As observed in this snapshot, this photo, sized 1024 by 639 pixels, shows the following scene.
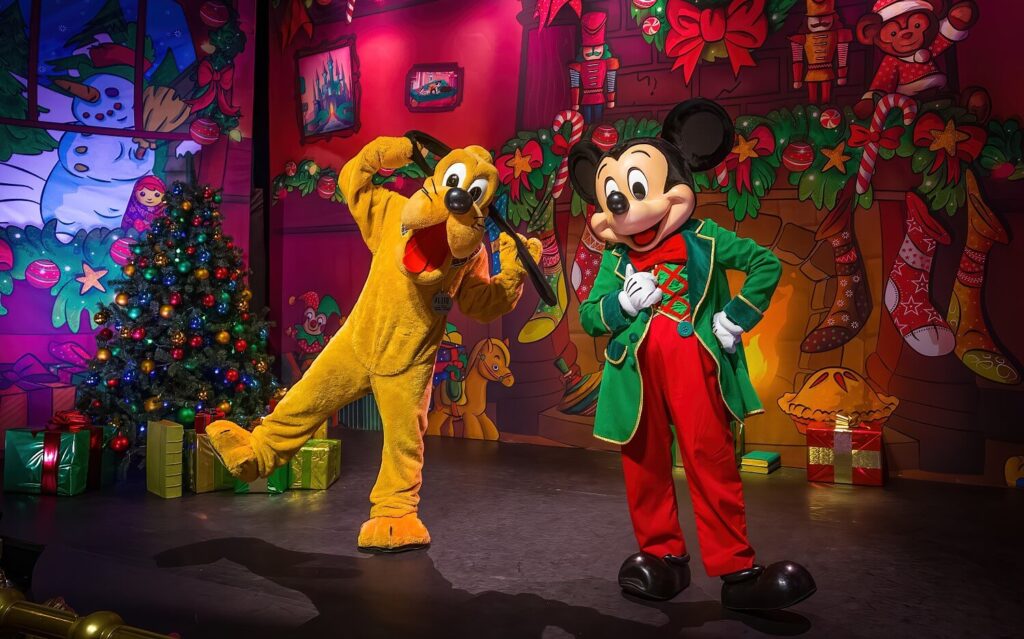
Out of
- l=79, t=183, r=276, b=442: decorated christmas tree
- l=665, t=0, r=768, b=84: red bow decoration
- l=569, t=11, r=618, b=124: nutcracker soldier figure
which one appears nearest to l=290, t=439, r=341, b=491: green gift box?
l=79, t=183, r=276, b=442: decorated christmas tree

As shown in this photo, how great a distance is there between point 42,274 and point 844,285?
505cm

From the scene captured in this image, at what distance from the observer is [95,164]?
5688 millimetres

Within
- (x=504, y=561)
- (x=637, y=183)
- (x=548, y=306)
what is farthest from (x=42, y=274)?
(x=637, y=183)

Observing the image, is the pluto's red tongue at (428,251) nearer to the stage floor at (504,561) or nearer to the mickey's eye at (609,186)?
the mickey's eye at (609,186)

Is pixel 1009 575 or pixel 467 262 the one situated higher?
pixel 467 262

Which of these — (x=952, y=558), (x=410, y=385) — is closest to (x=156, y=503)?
(x=410, y=385)

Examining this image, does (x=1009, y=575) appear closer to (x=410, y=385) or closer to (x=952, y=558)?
(x=952, y=558)

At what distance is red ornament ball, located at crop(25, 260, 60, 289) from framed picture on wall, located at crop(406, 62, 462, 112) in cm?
268

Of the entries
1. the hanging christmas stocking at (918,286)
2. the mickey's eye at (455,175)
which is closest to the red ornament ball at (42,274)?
the mickey's eye at (455,175)

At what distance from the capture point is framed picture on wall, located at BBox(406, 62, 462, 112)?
600 centimetres

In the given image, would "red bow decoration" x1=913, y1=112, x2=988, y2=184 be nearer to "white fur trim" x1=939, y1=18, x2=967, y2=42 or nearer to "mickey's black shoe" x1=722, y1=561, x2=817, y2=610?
"white fur trim" x1=939, y1=18, x2=967, y2=42

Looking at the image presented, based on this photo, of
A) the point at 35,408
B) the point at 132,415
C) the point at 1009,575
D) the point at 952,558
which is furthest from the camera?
the point at 35,408

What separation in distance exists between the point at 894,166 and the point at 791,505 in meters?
2.06

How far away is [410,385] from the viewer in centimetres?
317
